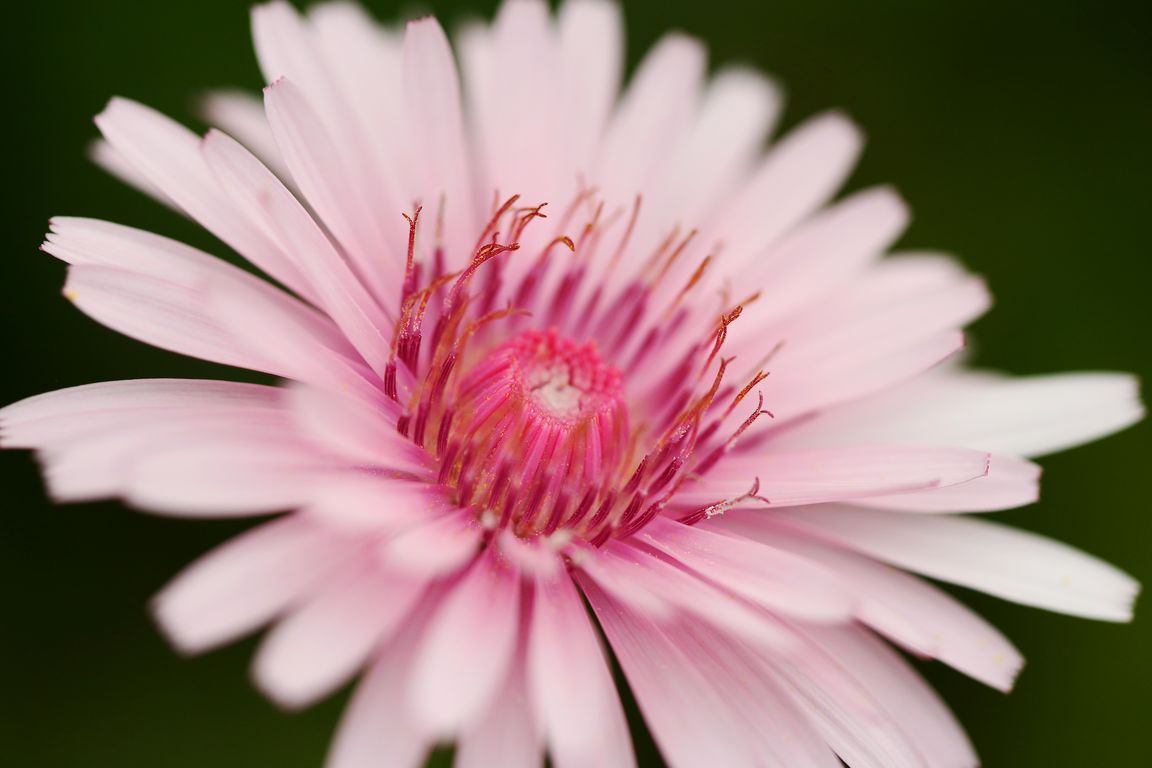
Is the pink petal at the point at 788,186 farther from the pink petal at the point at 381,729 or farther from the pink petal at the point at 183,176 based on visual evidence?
the pink petal at the point at 381,729

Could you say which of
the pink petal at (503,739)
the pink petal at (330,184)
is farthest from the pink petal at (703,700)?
the pink petal at (330,184)

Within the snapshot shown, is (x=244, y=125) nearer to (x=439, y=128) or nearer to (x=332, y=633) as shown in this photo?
(x=439, y=128)

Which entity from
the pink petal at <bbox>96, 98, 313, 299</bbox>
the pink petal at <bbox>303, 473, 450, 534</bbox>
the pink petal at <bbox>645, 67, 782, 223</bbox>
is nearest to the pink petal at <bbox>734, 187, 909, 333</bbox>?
the pink petal at <bbox>645, 67, 782, 223</bbox>

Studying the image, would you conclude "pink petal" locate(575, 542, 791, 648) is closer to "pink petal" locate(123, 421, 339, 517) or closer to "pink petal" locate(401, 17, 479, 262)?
"pink petal" locate(123, 421, 339, 517)

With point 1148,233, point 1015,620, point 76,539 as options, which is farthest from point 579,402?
point 1148,233

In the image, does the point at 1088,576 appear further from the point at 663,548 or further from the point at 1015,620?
the point at 1015,620

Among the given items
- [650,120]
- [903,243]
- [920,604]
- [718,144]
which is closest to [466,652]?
[920,604]
